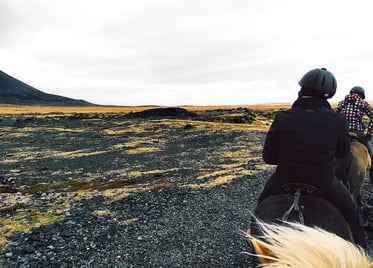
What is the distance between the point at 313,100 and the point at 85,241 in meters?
7.36

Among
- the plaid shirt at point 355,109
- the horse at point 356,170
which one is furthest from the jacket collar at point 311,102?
the plaid shirt at point 355,109

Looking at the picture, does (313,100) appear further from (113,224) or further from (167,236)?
(113,224)

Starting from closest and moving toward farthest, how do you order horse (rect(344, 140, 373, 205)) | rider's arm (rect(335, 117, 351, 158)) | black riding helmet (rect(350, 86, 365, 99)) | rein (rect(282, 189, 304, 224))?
rein (rect(282, 189, 304, 224)) → rider's arm (rect(335, 117, 351, 158)) → horse (rect(344, 140, 373, 205)) → black riding helmet (rect(350, 86, 365, 99))

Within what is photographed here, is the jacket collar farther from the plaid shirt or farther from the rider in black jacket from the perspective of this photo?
the plaid shirt

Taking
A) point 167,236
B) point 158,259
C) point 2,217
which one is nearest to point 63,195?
point 2,217

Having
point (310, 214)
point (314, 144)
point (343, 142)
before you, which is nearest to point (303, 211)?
point (310, 214)

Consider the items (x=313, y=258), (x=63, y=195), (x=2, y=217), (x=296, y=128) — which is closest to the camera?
(x=313, y=258)

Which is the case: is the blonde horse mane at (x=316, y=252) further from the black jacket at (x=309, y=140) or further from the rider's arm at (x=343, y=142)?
the rider's arm at (x=343, y=142)

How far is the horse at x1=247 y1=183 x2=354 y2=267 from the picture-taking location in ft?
13.9

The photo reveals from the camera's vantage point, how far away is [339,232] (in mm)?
4336

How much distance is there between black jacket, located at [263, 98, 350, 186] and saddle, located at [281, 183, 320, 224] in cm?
8

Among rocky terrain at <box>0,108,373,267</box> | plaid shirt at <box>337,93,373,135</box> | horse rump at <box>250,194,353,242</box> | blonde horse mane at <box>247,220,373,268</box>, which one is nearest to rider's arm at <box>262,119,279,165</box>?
horse rump at <box>250,194,353,242</box>

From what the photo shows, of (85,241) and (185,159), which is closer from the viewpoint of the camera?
(85,241)

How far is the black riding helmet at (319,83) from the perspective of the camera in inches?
190
